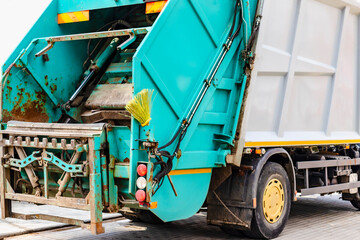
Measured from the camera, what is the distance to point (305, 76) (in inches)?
254

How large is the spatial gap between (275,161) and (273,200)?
49 cm

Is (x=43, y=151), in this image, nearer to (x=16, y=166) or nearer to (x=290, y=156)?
(x=16, y=166)

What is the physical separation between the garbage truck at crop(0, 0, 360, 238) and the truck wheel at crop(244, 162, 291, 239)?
0.02 metres

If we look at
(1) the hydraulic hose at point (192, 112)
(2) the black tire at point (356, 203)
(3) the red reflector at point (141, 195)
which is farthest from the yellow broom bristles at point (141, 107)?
(2) the black tire at point (356, 203)

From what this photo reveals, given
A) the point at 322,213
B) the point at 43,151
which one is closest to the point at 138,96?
Result: the point at 43,151

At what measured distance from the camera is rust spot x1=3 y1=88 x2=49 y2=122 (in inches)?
221

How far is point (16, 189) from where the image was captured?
5426 millimetres

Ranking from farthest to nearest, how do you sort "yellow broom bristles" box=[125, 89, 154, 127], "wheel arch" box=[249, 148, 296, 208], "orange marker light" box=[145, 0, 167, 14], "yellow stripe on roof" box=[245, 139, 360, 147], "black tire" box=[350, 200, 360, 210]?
"black tire" box=[350, 200, 360, 210]
"yellow stripe on roof" box=[245, 139, 360, 147]
"wheel arch" box=[249, 148, 296, 208]
"orange marker light" box=[145, 0, 167, 14]
"yellow broom bristles" box=[125, 89, 154, 127]

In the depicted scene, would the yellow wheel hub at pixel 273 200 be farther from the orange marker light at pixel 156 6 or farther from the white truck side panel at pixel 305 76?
the orange marker light at pixel 156 6

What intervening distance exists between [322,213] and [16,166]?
4.59 meters

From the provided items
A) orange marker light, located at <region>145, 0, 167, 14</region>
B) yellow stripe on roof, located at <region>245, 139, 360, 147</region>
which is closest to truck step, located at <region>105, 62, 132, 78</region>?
orange marker light, located at <region>145, 0, 167, 14</region>

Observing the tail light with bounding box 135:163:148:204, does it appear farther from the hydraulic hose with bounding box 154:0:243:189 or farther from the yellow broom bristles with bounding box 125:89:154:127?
the yellow broom bristles with bounding box 125:89:154:127

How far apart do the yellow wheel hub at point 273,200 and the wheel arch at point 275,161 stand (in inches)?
10.0

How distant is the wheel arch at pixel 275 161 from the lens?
18.3 ft
